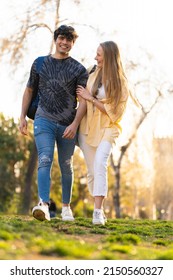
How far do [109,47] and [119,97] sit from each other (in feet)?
1.93

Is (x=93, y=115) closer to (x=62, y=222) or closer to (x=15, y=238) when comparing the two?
(x=62, y=222)

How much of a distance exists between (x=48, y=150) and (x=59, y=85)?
802mm

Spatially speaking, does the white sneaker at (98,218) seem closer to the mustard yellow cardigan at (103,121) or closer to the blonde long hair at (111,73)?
the mustard yellow cardigan at (103,121)

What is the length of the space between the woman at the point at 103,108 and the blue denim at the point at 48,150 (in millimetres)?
301

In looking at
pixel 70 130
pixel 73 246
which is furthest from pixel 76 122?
pixel 73 246

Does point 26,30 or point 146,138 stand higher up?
point 26,30

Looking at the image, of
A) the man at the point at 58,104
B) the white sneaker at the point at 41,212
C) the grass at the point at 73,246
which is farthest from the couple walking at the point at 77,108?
the grass at the point at 73,246

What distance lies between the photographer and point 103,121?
26.5 ft

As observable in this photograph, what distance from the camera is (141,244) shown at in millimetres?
6543

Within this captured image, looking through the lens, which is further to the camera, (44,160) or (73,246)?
(44,160)

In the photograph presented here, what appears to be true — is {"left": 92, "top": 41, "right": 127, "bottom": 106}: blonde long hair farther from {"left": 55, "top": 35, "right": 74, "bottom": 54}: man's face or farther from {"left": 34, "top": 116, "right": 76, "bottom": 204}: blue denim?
{"left": 34, "top": 116, "right": 76, "bottom": 204}: blue denim

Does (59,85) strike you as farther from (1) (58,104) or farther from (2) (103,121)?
(2) (103,121)

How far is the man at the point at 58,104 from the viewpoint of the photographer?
26.1 ft

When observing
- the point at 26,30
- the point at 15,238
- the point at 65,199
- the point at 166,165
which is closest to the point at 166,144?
the point at 166,165
